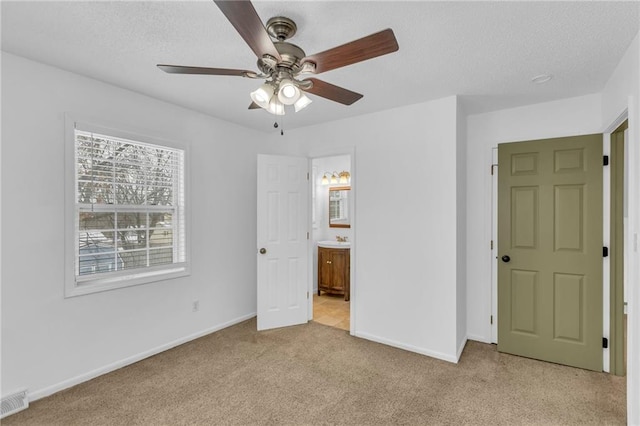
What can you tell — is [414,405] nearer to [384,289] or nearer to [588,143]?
[384,289]

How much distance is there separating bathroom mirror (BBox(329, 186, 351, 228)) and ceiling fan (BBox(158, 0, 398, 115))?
3469mm

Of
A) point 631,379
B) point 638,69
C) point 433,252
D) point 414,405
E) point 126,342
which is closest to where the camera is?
point 638,69

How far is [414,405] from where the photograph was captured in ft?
7.47

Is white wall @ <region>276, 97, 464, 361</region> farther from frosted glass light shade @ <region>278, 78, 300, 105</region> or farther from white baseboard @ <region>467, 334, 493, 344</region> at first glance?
frosted glass light shade @ <region>278, 78, 300, 105</region>

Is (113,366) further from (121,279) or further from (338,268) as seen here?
(338,268)

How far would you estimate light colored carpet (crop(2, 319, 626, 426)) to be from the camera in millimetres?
2143

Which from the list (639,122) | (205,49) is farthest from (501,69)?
(205,49)

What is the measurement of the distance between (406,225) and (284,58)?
2.12 meters

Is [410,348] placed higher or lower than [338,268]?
lower

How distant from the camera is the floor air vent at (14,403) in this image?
2133 mm

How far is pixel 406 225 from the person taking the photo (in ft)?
10.6

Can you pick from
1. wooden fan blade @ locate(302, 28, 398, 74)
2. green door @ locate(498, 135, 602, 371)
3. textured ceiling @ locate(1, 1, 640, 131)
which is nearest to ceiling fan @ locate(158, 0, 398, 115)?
wooden fan blade @ locate(302, 28, 398, 74)

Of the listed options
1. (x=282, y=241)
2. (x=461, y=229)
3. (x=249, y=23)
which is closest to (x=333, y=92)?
(x=249, y=23)

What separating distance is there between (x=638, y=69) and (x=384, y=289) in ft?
8.27
